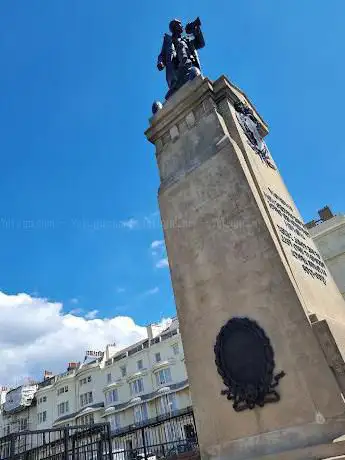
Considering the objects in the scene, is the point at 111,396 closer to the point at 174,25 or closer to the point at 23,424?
the point at 23,424

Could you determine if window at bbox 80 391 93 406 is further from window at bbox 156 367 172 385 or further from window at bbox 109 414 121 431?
window at bbox 156 367 172 385

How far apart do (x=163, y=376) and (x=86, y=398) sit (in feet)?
53.3

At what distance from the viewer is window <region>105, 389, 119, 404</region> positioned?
5481cm

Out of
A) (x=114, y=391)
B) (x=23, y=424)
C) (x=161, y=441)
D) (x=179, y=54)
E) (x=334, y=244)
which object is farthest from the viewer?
(x=23, y=424)

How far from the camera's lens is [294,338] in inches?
217

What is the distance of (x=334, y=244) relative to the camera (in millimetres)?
26000

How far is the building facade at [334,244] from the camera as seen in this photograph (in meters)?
25.3

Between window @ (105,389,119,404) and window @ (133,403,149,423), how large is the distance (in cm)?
566

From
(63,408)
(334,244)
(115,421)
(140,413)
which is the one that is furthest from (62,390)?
(334,244)

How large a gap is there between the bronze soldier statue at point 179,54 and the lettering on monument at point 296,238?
15.1ft

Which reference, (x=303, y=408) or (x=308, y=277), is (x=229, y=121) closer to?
(x=308, y=277)

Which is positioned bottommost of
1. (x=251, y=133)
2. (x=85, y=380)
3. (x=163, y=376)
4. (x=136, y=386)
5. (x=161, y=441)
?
(x=161, y=441)

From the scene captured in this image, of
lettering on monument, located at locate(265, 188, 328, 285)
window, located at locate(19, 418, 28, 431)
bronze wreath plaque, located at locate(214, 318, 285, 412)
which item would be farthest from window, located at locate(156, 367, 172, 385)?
bronze wreath plaque, located at locate(214, 318, 285, 412)

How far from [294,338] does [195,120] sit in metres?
5.65
